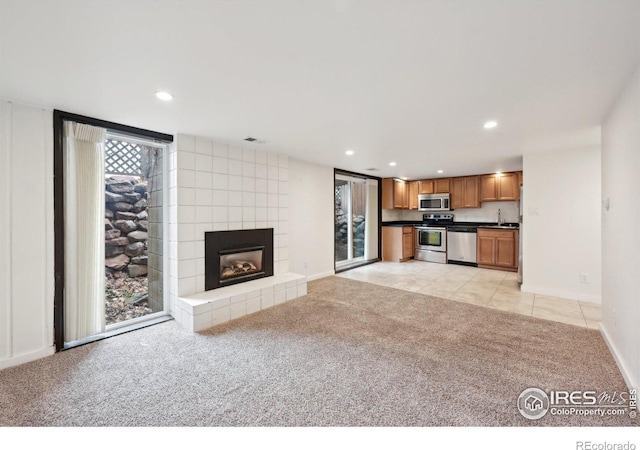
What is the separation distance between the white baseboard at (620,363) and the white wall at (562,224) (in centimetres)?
133

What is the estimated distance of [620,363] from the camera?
2.05 metres

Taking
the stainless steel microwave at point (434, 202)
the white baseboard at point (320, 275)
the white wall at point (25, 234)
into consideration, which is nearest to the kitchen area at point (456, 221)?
the stainless steel microwave at point (434, 202)

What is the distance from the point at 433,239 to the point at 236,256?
5.00 m

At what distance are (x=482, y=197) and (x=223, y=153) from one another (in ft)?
18.4

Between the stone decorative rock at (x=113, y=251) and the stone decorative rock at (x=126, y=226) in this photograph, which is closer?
the stone decorative rock at (x=113, y=251)

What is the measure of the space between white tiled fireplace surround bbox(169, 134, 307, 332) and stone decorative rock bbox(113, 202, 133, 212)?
0.58 m

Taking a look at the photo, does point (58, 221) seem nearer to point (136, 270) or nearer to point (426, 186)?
point (136, 270)

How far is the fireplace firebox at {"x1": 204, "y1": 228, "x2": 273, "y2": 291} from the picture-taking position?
3389 mm

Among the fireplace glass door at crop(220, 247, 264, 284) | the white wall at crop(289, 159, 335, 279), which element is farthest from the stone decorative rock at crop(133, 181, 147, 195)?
the white wall at crop(289, 159, 335, 279)

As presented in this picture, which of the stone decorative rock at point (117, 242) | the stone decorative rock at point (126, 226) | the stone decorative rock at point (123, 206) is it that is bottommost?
the stone decorative rock at point (117, 242)

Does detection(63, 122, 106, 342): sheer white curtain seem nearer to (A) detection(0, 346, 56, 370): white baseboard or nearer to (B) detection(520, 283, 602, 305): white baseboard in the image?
(A) detection(0, 346, 56, 370): white baseboard

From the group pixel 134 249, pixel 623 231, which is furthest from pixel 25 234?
pixel 623 231

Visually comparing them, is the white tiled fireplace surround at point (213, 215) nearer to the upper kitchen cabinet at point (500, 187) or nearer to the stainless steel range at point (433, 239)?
the stainless steel range at point (433, 239)

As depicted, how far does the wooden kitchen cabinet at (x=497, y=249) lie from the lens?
5.52 meters
